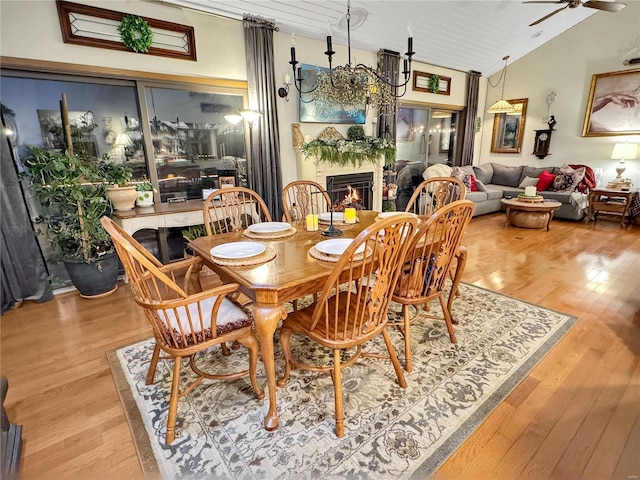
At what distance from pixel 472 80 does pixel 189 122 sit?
568 centimetres

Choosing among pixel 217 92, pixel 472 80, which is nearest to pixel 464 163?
pixel 472 80

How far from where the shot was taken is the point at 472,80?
6.47 meters

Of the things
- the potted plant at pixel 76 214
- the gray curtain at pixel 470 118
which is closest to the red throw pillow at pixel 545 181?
the gray curtain at pixel 470 118

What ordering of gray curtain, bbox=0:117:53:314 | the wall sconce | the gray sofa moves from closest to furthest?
gray curtain, bbox=0:117:53:314, the wall sconce, the gray sofa

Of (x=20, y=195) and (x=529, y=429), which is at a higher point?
(x=20, y=195)

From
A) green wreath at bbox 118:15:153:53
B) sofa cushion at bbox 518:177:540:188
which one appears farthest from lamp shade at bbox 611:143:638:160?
green wreath at bbox 118:15:153:53

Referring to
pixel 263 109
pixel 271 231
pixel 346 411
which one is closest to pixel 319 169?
pixel 263 109

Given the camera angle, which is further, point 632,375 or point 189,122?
point 189,122

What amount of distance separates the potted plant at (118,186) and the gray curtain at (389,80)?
3592 millimetres

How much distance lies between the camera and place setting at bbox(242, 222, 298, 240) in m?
2.06

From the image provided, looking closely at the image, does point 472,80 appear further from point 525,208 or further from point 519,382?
point 519,382

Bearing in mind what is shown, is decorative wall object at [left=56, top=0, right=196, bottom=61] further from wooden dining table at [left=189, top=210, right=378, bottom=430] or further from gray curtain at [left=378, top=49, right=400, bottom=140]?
gray curtain at [left=378, top=49, right=400, bottom=140]

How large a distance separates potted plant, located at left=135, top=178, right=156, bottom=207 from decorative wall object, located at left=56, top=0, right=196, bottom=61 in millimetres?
1214

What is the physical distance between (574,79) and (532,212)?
2.98 m
